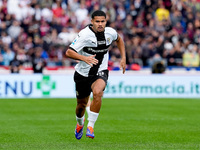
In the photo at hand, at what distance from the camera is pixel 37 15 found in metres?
24.7

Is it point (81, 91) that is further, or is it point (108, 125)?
point (108, 125)

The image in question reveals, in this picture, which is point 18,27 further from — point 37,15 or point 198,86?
point 198,86

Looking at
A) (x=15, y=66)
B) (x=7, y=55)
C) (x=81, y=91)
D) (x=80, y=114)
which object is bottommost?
(x=15, y=66)

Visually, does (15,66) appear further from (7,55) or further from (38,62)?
(7,55)

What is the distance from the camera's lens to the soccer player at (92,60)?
28.5 feet

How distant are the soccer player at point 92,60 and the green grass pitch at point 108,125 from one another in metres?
0.60

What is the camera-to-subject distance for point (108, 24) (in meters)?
25.4

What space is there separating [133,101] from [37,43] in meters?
6.82

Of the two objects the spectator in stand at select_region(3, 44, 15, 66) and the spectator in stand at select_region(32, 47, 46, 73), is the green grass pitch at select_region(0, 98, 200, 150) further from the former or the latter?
the spectator in stand at select_region(3, 44, 15, 66)

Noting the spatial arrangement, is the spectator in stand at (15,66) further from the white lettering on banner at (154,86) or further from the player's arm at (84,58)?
the player's arm at (84,58)

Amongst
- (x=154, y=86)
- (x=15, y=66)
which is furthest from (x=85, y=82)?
(x=15, y=66)

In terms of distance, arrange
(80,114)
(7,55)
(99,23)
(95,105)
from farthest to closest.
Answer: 1. (7,55)
2. (80,114)
3. (99,23)
4. (95,105)

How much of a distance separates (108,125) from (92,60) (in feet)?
10.8

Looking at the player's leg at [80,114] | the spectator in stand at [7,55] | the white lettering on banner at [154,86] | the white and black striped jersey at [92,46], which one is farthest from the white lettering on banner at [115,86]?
the white and black striped jersey at [92,46]
